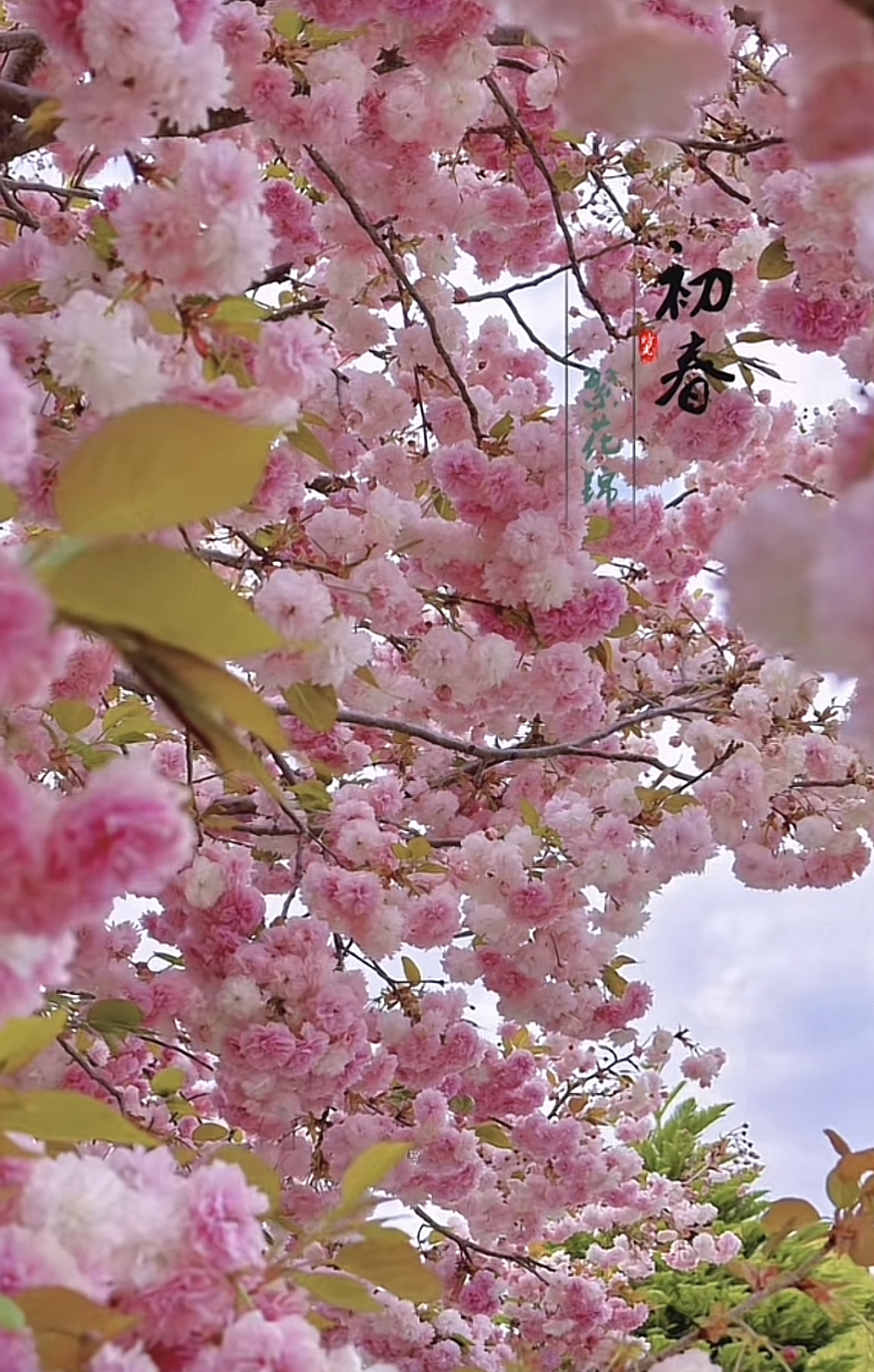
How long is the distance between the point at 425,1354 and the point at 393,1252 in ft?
6.85

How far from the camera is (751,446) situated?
2154 millimetres

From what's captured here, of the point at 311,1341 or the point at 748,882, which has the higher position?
the point at 748,882

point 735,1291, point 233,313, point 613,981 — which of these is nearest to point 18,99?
point 233,313

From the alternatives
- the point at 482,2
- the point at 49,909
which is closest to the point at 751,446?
the point at 482,2

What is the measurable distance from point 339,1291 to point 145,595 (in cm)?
37

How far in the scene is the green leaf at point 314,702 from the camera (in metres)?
1.19

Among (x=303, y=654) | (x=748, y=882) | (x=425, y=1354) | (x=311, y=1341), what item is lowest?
(x=311, y=1341)

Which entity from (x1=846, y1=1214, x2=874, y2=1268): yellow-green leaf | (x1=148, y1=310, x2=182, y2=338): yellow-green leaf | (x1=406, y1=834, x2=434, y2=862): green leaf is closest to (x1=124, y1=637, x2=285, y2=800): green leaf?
(x1=148, y1=310, x2=182, y2=338): yellow-green leaf

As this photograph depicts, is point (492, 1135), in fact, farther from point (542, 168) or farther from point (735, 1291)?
point (735, 1291)

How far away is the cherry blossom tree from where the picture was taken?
0.33 meters

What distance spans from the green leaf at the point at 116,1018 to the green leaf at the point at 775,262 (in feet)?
3.23

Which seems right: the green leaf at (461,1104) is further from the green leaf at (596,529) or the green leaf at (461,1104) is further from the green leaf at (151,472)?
the green leaf at (151,472)

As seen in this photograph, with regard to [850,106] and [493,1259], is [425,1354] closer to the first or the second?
[493,1259]

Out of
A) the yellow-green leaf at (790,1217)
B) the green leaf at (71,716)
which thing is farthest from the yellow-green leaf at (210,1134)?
the yellow-green leaf at (790,1217)
